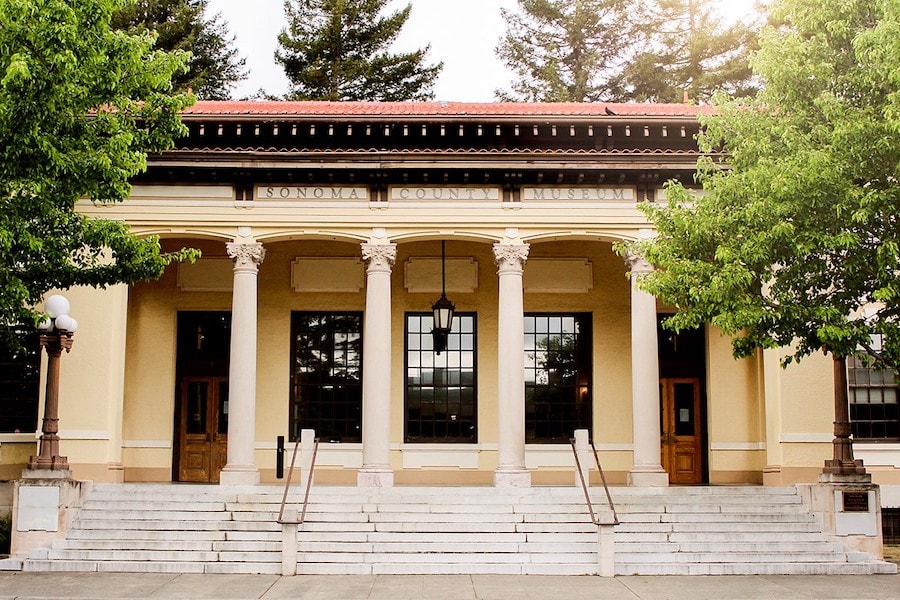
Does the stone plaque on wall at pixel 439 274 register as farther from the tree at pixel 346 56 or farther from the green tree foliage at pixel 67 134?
the tree at pixel 346 56

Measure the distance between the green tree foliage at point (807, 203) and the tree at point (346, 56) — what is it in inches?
968

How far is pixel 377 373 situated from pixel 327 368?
11.0 feet

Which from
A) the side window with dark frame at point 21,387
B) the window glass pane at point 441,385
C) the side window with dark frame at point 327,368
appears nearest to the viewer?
the side window with dark frame at point 21,387

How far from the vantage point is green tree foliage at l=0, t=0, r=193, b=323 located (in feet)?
36.7

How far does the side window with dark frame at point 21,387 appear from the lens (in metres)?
17.7

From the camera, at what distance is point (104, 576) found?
1272 centimetres

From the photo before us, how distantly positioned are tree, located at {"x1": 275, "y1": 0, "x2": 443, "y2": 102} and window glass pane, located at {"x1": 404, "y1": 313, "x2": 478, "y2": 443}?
1856 centimetres

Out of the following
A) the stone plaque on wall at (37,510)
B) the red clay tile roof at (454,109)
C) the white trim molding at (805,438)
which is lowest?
the stone plaque on wall at (37,510)

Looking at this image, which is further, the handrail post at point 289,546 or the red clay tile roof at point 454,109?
the red clay tile roof at point 454,109

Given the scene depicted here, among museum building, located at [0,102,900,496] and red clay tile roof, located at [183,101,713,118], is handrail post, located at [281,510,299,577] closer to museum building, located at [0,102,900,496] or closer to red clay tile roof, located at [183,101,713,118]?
museum building, located at [0,102,900,496]

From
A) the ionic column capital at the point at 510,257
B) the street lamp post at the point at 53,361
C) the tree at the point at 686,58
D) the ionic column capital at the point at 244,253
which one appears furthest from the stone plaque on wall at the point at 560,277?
the tree at the point at 686,58

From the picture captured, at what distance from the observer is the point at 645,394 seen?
54.1ft

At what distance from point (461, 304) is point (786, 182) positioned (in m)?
8.94

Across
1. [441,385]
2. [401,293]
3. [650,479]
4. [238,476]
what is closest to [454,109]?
[401,293]
